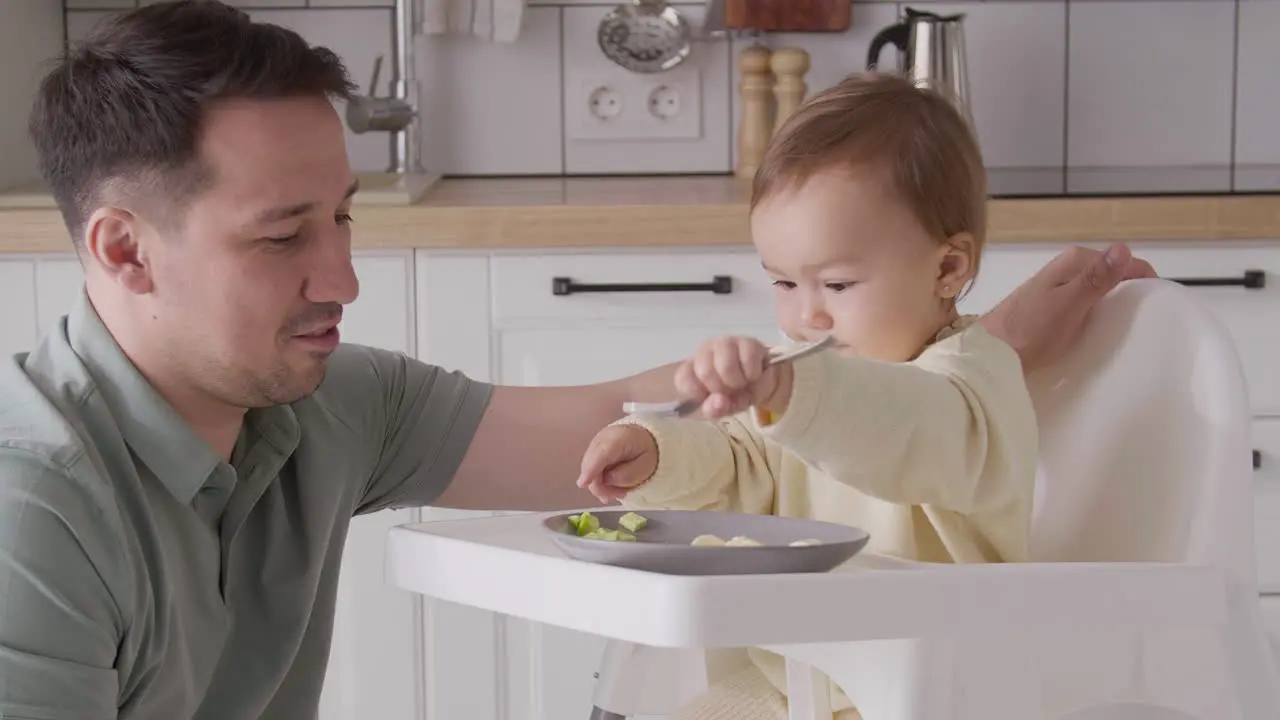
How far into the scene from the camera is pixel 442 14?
98.0 inches

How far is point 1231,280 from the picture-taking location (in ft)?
6.46

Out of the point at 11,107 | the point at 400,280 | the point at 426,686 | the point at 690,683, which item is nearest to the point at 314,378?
the point at 690,683

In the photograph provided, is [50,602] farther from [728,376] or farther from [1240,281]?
[1240,281]

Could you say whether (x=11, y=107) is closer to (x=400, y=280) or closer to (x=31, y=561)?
(x=400, y=280)

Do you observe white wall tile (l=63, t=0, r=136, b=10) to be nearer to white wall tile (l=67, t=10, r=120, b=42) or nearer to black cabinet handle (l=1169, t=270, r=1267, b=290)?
white wall tile (l=67, t=10, r=120, b=42)

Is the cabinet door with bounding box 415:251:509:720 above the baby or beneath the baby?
beneath

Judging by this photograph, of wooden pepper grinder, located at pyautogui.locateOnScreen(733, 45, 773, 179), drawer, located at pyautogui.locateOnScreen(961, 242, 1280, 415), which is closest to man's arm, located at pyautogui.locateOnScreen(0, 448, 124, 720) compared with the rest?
drawer, located at pyautogui.locateOnScreen(961, 242, 1280, 415)

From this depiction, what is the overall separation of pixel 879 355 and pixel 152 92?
54 centimetres

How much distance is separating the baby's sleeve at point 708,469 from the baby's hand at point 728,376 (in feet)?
0.71

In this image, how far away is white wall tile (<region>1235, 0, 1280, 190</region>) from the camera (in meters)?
2.60

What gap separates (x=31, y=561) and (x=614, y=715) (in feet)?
1.48

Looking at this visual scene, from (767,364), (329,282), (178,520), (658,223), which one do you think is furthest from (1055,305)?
(658,223)

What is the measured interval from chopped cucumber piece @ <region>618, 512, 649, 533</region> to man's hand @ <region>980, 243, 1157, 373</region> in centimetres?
37

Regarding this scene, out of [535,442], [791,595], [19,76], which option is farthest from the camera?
[19,76]
